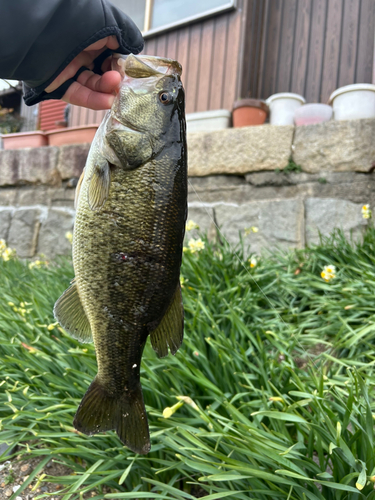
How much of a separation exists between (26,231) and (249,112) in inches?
122

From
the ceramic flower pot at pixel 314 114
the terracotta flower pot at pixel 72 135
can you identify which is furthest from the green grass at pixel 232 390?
the terracotta flower pot at pixel 72 135

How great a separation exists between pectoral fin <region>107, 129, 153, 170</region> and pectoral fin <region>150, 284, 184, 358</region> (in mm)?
353

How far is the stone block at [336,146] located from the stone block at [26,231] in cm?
325

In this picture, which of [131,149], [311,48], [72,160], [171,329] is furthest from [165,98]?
[311,48]

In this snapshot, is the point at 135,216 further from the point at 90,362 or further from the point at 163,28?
the point at 163,28

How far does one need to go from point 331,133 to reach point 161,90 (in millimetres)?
3015

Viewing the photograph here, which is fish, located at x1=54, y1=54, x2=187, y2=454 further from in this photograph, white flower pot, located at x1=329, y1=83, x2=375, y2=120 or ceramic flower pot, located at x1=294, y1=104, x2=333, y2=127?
white flower pot, located at x1=329, y1=83, x2=375, y2=120

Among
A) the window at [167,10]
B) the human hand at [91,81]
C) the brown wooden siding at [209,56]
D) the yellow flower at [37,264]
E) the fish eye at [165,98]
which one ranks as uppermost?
the window at [167,10]

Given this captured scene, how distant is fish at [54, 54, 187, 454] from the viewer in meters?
1.05

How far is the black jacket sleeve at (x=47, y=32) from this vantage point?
120 centimetres

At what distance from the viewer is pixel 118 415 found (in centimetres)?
115

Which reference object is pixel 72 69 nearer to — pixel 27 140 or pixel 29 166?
pixel 29 166

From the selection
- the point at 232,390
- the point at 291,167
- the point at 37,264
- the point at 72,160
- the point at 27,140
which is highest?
the point at 27,140

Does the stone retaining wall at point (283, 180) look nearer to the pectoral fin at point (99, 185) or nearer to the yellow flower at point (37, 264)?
the yellow flower at point (37, 264)
